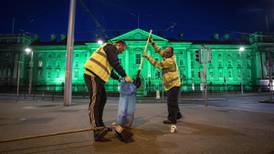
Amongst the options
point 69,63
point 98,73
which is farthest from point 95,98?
point 69,63

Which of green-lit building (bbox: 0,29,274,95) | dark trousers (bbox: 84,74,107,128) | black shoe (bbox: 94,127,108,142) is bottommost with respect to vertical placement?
black shoe (bbox: 94,127,108,142)

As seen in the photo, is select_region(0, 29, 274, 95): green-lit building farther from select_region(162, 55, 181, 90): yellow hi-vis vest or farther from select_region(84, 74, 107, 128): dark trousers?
select_region(84, 74, 107, 128): dark trousers

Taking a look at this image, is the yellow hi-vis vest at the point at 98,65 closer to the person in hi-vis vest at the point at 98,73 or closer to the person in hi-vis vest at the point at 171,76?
the person in hi-vis vest at the point at 98,73

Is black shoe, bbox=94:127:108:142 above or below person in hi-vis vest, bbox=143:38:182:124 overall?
below

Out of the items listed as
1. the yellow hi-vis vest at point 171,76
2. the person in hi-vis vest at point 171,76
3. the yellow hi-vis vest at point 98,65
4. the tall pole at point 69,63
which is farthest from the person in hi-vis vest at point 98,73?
the tall pole at point 69,63

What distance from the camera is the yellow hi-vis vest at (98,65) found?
2969mm

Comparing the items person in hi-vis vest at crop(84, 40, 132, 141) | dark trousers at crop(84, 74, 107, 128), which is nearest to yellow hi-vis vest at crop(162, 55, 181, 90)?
person in hi-vis vest at crop(84, 40, 132, 141)

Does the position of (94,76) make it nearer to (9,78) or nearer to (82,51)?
(82,51)

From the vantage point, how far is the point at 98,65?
2.97 meters

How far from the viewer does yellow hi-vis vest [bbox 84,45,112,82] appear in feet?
9.74

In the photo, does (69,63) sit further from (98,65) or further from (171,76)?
(171,76)

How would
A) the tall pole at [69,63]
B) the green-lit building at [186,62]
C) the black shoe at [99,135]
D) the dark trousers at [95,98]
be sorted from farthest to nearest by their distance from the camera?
the green-lit building at [186,62] → the tall pole at [69,63] → the dark trousers at [95,98] → the black shoe at [99,135]

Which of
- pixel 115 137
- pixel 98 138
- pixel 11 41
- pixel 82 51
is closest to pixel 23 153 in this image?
pixel 98 138

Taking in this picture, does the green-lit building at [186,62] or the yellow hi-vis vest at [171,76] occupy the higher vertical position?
the green-lit building at [186,62]
